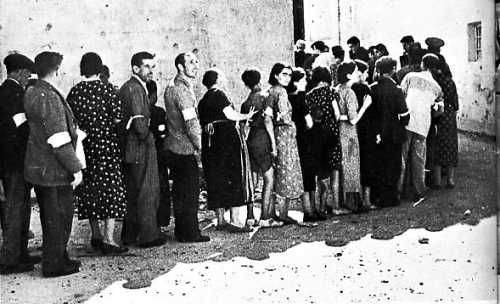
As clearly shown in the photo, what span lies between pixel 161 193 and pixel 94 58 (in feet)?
2.94

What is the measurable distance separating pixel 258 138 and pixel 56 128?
1267 millimetres

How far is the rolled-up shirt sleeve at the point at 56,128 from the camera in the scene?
129 inches

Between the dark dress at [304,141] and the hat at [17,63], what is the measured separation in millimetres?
1547

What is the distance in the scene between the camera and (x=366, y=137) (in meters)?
4.13

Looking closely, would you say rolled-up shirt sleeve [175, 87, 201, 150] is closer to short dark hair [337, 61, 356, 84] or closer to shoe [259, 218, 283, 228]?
shoe [259, 218, 283, 228]

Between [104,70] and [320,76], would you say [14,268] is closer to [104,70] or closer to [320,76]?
[104,70]

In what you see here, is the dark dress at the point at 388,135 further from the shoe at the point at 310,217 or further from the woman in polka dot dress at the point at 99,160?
the woman in polka dot dress at the point at 99,160

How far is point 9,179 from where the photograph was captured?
134 inches

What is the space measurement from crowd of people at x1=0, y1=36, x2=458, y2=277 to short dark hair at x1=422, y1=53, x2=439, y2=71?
1 centimetres

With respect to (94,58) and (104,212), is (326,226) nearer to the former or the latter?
(104,212)

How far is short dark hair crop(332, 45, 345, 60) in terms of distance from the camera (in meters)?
3.93

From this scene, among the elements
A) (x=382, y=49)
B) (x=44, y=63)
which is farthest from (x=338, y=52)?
(x=44, y=63)

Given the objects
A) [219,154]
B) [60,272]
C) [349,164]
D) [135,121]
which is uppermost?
[135,121]

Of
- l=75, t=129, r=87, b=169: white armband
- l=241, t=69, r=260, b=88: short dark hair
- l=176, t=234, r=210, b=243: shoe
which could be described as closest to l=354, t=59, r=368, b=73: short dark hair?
l=241, t=69, r=260, b=88: short dark hair
